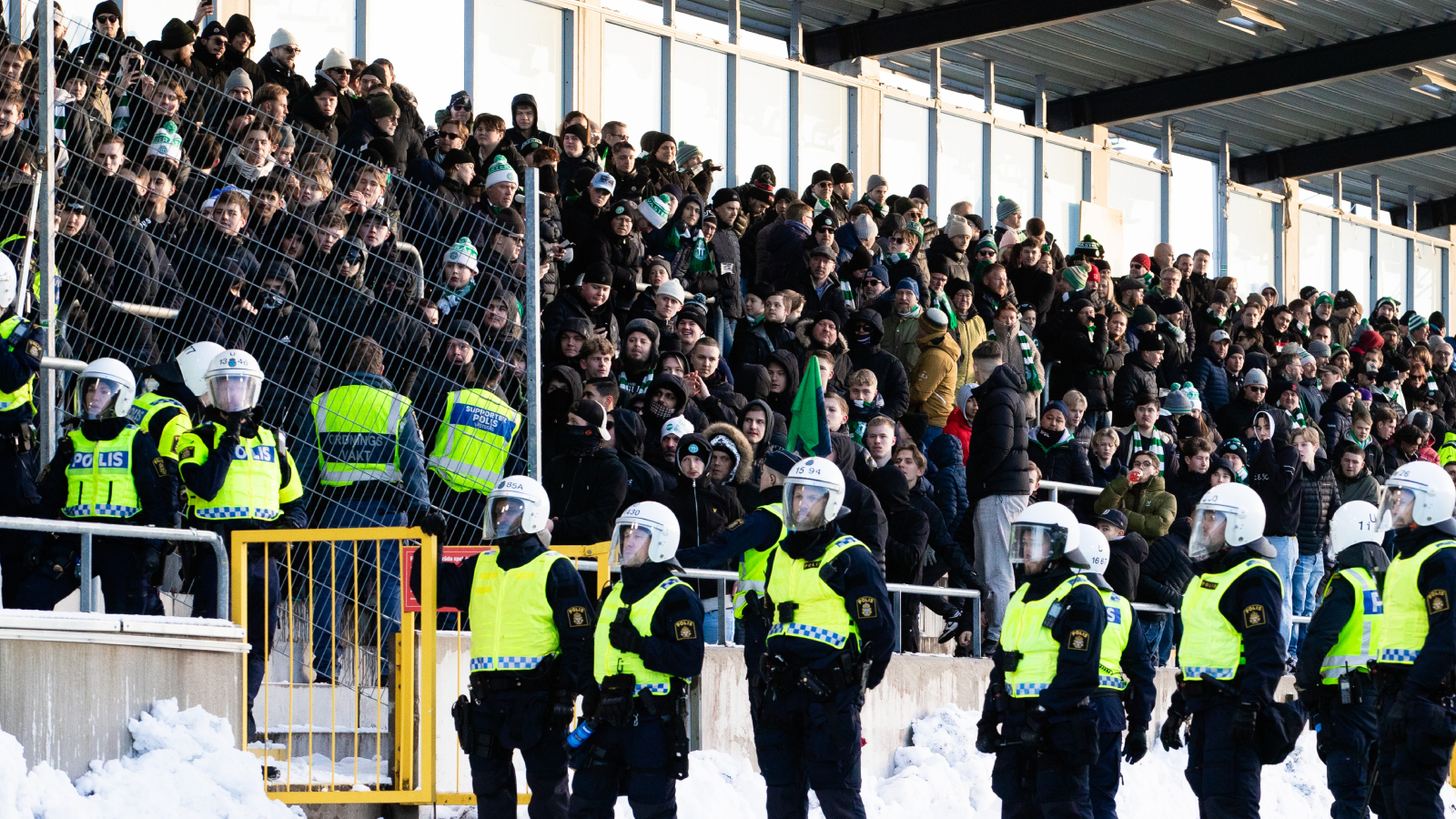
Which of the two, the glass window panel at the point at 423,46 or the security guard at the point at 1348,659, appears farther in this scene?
the glass window panel at the point at 423,46

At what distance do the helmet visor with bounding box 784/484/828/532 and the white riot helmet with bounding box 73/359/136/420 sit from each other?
10.5 ft

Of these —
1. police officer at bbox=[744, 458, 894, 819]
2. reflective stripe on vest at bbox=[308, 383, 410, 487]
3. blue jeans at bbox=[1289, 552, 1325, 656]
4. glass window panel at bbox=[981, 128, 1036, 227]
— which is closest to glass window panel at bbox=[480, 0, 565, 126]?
glass window panel at bbox=[981, 128, 1036, 227]

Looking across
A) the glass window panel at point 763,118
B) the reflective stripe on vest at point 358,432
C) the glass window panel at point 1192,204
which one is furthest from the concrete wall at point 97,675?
the glass window panel at point 1192,204

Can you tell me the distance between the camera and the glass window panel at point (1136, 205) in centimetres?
2745

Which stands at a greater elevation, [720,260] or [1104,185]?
[1104,185]

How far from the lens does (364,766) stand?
9727 millimetres

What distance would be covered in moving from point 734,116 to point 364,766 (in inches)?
550

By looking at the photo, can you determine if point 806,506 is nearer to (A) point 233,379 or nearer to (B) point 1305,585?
(A) point 233,379

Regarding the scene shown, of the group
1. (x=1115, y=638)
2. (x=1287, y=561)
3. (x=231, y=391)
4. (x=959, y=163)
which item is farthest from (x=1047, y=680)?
(x=959, y=163)

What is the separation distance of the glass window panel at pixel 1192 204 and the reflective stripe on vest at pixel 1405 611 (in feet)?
61.9

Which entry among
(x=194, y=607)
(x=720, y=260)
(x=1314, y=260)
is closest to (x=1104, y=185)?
(x=1314, y=260)

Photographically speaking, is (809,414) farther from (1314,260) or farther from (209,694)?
(1314,260)

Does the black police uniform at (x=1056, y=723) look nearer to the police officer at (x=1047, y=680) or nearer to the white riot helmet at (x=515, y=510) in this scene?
the police officer at (x=1047, y=680)

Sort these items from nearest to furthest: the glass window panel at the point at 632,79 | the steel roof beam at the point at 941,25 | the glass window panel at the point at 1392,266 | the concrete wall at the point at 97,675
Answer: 1. the concrete wall at the point at 97,675
2. the glass window panel at the point at 632,79
3. the steel roof beam at the point at 941,25
4. the glass window panel at the point at 1392,266
